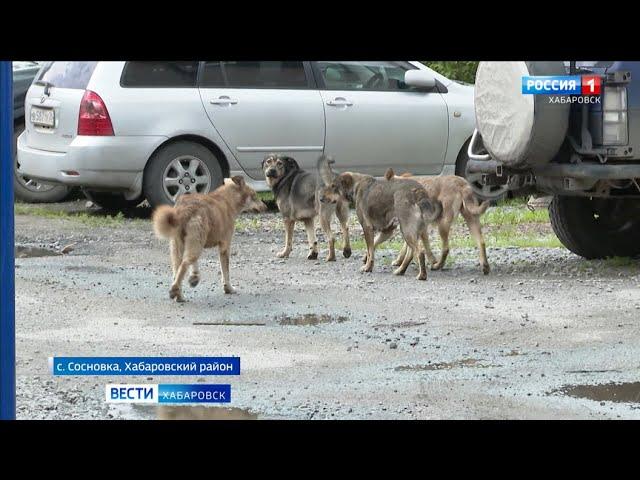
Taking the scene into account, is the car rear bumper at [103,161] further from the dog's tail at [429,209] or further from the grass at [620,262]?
the grass at [620,262]

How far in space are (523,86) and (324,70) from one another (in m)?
1.09

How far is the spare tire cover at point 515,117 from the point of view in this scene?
6902 millimetres

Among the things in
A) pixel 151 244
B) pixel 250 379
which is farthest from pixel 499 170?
pixel 250 379

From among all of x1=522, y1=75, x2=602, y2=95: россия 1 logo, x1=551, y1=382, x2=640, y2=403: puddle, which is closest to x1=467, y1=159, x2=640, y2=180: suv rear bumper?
x1=522, y1=75, x2=602, y2=95: россия 1 logo

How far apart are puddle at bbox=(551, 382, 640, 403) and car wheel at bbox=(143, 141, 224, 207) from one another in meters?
3.20

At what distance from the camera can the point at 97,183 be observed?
324 inches

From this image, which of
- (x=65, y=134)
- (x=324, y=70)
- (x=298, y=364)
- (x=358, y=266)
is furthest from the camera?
(x=358, y=266)

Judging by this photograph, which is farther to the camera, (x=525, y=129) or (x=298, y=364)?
(x=525, y=129)

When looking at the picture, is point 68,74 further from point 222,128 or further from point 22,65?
point 22,65

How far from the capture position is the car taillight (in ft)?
26.6

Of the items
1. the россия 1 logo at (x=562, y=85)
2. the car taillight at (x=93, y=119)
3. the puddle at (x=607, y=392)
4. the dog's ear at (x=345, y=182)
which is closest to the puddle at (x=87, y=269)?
the car taillight at (x=93, y=119)

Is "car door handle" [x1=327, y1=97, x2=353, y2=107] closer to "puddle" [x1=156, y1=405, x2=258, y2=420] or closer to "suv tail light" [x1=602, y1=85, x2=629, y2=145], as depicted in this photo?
"suv tail light" [x1=602, y1=85, x2=629, y2=145]

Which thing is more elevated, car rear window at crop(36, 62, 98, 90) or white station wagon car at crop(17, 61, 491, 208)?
car rear window at crop(36, 62, 98, 90)

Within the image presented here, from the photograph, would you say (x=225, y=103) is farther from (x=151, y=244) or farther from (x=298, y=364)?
(x=298, y=364)
